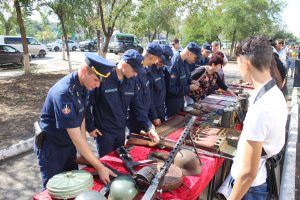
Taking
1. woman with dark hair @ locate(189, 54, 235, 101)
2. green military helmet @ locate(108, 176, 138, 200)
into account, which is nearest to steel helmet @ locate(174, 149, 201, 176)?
green military helmet @ locate(108, 176, 138, 200)

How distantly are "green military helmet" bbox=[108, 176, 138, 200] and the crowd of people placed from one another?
0.24m

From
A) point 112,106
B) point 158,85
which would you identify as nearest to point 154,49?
point 158,85

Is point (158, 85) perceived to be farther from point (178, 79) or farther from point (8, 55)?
point (8, 55)

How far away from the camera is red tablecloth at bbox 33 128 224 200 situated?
1.92 meters

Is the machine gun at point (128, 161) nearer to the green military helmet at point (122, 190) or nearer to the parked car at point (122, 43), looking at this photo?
the green military helmet at point (122, 190)

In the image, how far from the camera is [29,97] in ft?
26.2

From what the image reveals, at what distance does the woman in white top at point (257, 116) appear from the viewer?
149cm

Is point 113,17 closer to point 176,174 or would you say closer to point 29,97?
point 29,97

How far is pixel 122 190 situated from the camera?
5.61 ft

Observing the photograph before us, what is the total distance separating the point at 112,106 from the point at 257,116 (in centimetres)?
160

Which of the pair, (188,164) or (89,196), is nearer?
(89,196)

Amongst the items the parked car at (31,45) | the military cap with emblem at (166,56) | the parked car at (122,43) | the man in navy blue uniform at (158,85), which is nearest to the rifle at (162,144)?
the man in navy blue uniform at (158,85)

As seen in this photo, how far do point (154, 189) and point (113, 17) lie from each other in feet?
31.8

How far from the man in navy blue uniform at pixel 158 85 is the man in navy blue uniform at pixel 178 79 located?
0.52ft
